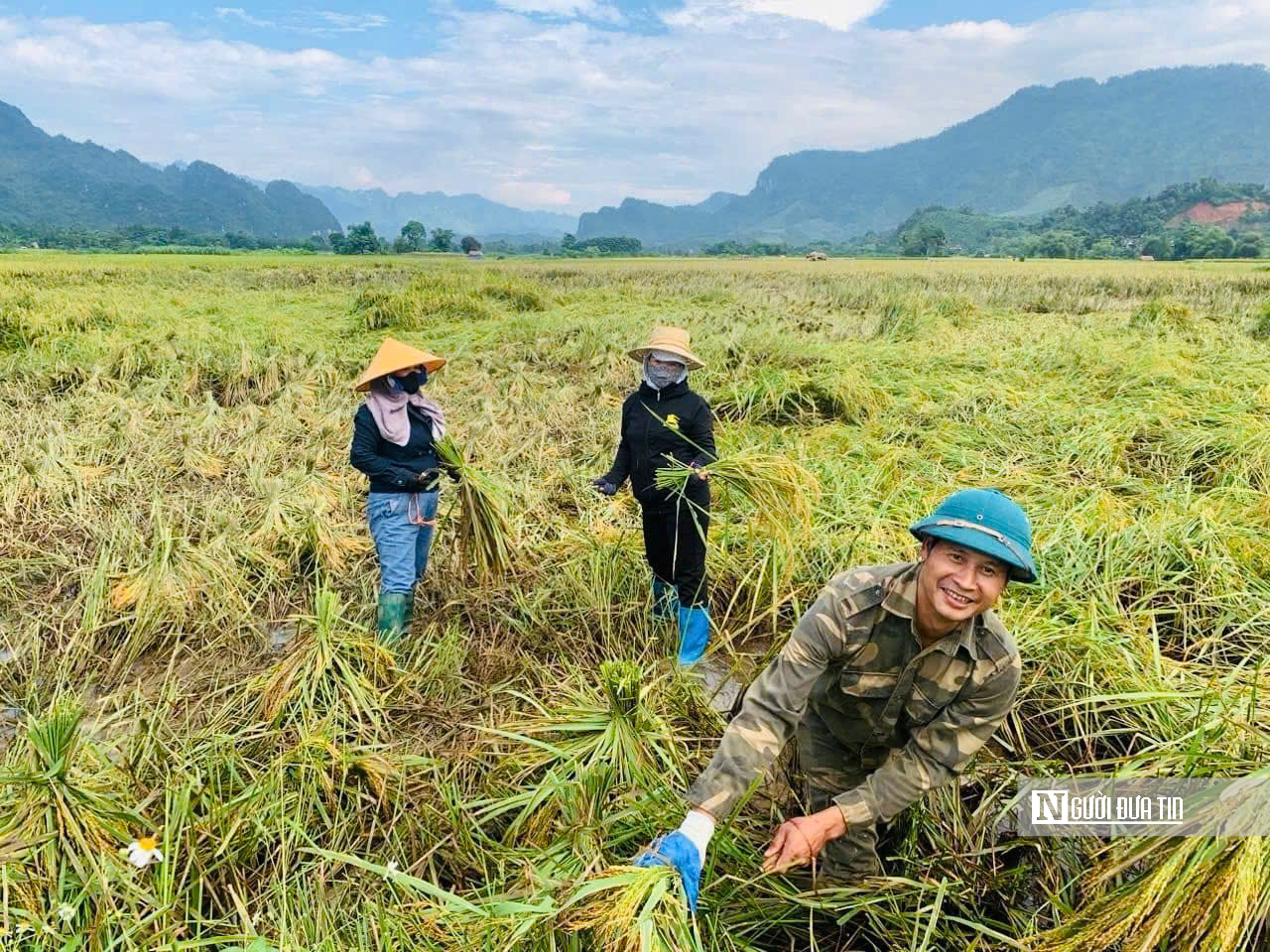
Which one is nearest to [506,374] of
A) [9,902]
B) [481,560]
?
[481,560]

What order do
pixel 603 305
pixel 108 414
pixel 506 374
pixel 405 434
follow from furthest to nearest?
pixel 603 305 → pixel 506 374 → pixel 108 414 → pixel 405 434

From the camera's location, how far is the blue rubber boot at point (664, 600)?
9.97 feet

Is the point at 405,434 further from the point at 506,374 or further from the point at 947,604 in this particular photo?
the point at 506,374

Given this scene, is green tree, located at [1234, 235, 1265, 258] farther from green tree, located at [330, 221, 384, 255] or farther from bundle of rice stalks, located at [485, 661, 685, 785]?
green tree, located at [330, 221, 384, 255]

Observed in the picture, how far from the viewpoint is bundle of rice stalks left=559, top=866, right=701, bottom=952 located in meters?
1.24

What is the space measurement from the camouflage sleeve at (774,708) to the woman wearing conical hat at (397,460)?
5.93 ft

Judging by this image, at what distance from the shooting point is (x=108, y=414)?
230 inches

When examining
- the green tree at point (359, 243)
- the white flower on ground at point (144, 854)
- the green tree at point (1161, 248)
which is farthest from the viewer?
the green tree at point (359, 243)

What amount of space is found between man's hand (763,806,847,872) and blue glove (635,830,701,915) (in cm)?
19

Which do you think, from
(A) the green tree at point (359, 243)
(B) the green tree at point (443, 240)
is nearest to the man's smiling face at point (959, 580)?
(A) the green tree at point (359, 243)

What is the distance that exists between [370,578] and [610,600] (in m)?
1.28

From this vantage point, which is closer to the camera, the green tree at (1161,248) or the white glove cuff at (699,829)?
the white glove cuff at (699,829)

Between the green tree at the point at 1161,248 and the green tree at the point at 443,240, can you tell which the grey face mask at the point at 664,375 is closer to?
the green tree at the point at 1161,248

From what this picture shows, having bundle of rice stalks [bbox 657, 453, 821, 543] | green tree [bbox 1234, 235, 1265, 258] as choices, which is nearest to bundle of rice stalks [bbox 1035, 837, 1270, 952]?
bundle of rice stalks [bbox 657, 453, 821, 543]
